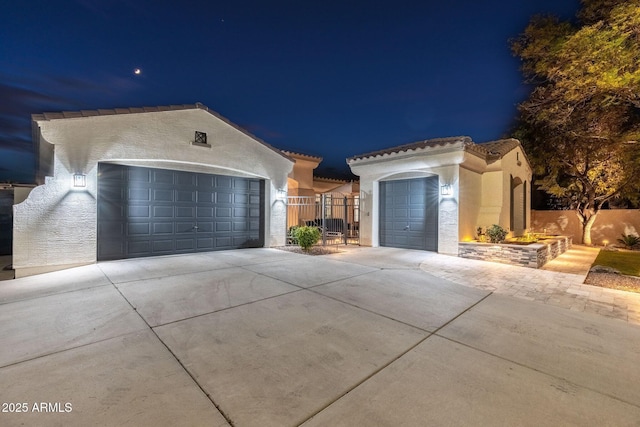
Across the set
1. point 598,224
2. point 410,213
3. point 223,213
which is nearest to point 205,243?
point 223,213

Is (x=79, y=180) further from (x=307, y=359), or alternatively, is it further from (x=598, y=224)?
(x=598, y=224)

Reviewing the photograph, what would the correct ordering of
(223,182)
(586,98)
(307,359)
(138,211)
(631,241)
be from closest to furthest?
(307,359)
(586,98)
(138,211)
(223,182)
(631,241)

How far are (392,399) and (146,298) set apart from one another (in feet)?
14.3

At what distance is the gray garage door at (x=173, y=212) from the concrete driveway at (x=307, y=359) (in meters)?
3.24

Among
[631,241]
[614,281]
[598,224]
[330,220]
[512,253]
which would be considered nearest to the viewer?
[614,281]

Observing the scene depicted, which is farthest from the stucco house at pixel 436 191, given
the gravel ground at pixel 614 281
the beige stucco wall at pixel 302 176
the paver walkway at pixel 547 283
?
the beige stucco wall at pixel 302 176

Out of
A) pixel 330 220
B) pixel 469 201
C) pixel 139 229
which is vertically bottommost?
pixel 139 229

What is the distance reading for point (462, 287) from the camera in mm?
5582

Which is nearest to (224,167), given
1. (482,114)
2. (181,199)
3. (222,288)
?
(181,199)

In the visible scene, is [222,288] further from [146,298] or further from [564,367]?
[564,367]

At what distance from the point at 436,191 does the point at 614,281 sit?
213 inches

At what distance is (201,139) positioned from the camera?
926 cm

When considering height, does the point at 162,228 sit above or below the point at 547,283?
above

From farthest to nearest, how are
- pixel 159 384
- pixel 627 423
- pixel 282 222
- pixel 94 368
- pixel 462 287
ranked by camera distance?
pixel 282 222, pixel 462 287, pixel 94 368, pixel 159 384, pixel 627 423
